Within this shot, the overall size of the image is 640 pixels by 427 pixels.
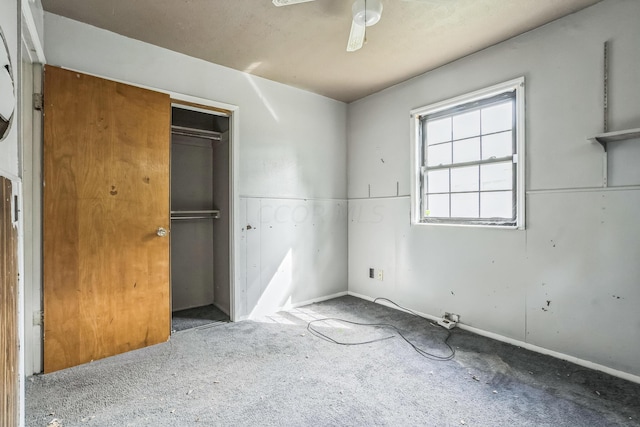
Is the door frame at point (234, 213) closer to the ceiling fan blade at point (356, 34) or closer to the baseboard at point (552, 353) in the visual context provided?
the ceiling fan blade at point (356, 34)

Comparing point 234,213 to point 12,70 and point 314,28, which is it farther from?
point 12,70

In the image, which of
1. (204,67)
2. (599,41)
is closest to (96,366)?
(204,67)

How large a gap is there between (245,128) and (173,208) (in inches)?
47.9

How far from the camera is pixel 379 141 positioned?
3469 mm

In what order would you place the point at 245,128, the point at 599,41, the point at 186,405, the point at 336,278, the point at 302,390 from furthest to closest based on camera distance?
the point at 336,278, the point at 245,128, the point at 599,41, the point at 302,390, the point at 186,405

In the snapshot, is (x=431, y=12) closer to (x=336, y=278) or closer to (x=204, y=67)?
(x=204, y=67)

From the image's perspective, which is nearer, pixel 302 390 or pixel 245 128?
pixel 302 390

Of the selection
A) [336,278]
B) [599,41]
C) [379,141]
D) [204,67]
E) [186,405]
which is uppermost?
[204,67]

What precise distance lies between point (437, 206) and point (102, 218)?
113 inches

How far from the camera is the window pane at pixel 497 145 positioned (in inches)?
97.9

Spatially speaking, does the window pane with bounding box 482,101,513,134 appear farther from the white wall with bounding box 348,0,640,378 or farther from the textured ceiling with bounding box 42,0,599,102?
the textured ceiling with bounding box 42,0,599,102

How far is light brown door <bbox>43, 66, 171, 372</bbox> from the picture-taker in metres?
2.04

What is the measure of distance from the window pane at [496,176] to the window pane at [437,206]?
36cm

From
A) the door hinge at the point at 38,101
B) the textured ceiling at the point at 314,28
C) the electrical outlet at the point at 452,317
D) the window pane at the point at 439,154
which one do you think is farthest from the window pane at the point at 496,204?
the door hinge at the point at 38,101
